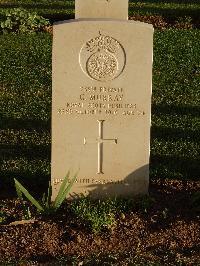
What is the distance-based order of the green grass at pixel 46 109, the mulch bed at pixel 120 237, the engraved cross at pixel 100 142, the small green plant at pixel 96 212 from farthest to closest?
the green grass at pixel 46 109, the engraved cross at pixel 100 142, the small green plant at pixel 96 212, the mulch bed at pixel 120 237

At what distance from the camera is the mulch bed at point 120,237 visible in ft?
15.1

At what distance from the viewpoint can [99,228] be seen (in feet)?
15.8

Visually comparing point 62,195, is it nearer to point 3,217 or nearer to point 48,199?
point 48,199

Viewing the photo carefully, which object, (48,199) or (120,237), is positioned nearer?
(120,237)

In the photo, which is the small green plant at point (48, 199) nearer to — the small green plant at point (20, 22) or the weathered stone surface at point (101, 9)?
the weathered stone surface at point (101, 9)

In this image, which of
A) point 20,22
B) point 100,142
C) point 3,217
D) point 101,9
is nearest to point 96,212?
Answer: point 100,142

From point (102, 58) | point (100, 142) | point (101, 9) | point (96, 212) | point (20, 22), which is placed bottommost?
point (96, 212)

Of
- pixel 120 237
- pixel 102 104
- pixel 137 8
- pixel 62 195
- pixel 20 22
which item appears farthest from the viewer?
pixel 137 8

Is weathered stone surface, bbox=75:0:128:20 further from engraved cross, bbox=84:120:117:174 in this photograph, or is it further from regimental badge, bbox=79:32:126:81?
engraved cross, bbox=84:120:117:174

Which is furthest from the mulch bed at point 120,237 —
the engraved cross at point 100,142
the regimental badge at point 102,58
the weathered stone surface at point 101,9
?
the weathered stone surface at point 101,9

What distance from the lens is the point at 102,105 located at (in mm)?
5051

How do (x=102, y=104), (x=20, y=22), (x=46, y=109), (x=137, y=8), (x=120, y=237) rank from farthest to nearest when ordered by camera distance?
1. (x=137, y=8)
2. (x=20, y=22)
3. (x=46, y=109)
4. (x=102, y=104)
5. (x=120, y=237)

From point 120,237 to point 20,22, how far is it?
26.4 feet

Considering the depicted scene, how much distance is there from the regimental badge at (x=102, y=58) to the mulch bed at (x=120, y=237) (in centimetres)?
113
